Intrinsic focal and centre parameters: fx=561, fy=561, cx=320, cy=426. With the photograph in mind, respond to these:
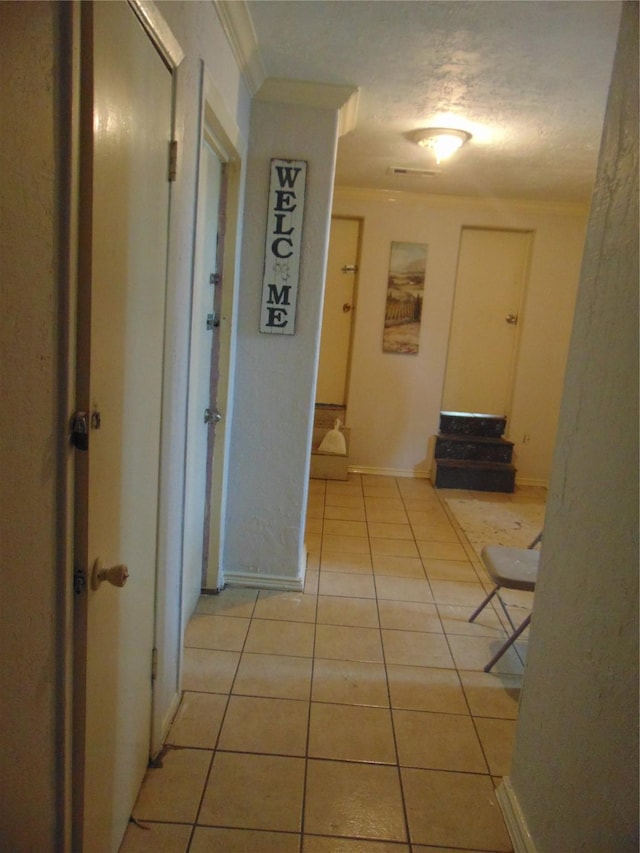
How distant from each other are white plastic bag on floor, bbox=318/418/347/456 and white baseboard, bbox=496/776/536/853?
3.28 metres

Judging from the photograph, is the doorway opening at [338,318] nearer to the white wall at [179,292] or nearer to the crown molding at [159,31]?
the white wall at [179,292]

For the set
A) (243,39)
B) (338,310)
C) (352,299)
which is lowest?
(338,310)

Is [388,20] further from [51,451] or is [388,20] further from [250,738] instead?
[250,738]

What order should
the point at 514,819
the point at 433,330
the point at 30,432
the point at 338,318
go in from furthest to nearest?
the point at 338,318 → the point at 433,330 → the point at 514,819 → the point at 30,432

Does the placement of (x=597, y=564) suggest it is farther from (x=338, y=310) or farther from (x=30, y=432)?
(x=338, y=310)

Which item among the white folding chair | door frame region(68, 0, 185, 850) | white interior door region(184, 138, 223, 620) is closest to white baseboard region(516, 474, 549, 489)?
the white folding chair

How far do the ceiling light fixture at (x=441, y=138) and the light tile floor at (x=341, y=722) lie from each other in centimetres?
238

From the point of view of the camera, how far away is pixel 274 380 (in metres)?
2.76

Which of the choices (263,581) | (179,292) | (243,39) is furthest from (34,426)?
(263,581)

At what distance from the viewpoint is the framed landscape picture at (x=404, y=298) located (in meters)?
4.87

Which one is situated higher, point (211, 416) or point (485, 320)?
point (485, 320)

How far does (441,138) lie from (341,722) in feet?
9.38

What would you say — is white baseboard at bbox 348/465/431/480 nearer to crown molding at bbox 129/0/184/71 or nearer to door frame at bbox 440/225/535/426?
door frame at bbox 440/225/535/426

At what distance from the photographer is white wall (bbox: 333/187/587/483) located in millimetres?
4777
